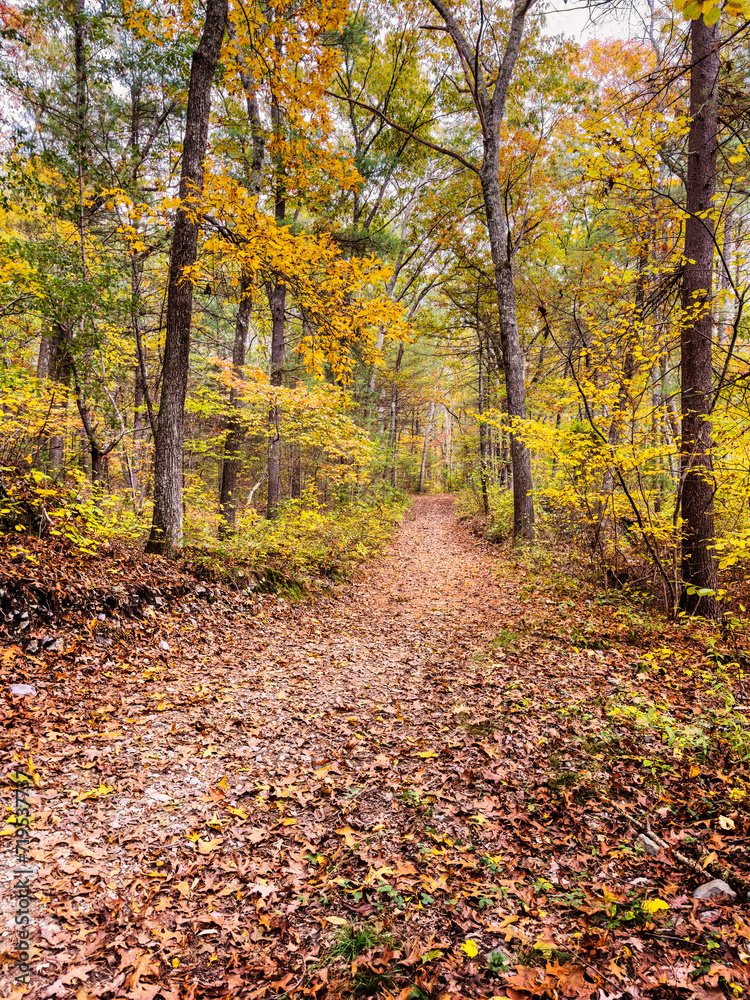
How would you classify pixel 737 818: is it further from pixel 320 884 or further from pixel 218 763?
pixel 218 763

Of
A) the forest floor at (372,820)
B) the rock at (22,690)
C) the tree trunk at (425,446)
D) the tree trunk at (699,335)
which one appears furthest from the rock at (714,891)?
the tree trunk at (425,446)

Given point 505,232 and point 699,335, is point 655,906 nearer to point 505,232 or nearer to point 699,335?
point 699,335

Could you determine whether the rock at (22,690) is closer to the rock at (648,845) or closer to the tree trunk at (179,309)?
the tree trunk at (179,309)

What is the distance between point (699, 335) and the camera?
18.8 ft

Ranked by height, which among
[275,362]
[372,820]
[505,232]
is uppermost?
[505,232]

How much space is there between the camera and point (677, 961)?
214 cm

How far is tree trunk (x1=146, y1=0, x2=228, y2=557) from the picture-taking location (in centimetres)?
664

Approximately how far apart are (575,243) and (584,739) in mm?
16065

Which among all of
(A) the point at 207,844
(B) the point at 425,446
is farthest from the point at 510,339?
(B) the point at 425,446

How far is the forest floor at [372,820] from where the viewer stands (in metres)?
2.22

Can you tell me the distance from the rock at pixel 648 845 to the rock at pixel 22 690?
16.3ft

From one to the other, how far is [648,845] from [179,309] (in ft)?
26.7

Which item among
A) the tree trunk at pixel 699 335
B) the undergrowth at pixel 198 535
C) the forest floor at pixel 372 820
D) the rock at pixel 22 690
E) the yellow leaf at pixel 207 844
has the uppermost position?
the tree trunk at pixel 699 335

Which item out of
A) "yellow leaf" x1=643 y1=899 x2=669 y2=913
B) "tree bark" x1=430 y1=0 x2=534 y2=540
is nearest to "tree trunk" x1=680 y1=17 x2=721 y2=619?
"yellow leaf" x1=643 y1=899 x2=669 y2=913
